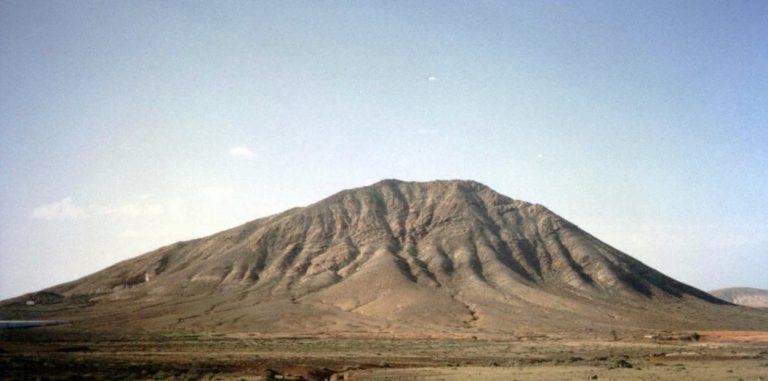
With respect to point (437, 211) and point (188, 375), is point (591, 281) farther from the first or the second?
point (188, 375)

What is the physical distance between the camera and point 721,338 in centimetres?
6831

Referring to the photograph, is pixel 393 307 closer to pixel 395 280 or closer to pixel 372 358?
pixel 395 280

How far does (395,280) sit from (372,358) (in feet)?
200

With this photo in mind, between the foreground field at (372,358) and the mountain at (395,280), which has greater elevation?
the mountain at (395,280)

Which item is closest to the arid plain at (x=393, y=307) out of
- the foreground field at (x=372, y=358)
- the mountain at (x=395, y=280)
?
the foreground field at (x=372, y=358)

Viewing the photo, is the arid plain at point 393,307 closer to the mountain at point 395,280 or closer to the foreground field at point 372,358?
the foreground field at point 372,358

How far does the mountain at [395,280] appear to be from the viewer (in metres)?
86.1

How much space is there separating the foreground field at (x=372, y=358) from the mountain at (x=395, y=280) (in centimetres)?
1582

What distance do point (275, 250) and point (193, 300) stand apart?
28.6 metres

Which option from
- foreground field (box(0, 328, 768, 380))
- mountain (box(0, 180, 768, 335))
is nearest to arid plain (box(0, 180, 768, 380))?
foreground field (box(0, 328, 768, 380))

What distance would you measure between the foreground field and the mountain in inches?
623

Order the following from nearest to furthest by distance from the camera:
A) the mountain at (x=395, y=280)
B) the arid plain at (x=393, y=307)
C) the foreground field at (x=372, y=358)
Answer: the foreground field at (x=372, y=358), the arid plain at (x=393, y=307), the mountain at (x=395, y=280)

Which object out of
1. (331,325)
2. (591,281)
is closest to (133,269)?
(331,325)

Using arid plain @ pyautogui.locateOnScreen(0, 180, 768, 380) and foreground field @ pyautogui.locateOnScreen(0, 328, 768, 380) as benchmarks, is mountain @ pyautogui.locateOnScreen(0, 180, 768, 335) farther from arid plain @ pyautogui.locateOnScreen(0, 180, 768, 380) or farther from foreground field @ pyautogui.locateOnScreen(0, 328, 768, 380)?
foreground field @ pyautogui.locateOnScreen(0, 328, 768, 380)
